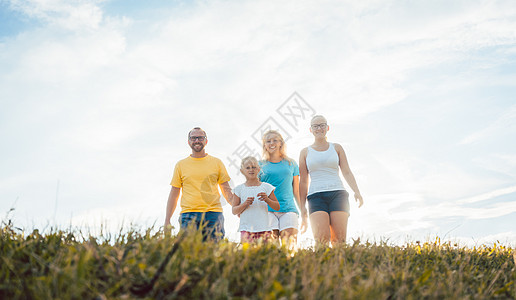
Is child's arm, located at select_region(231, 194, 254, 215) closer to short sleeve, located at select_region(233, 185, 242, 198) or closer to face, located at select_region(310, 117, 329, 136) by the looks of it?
short sleeve, located at select_region(233, 185, 242, 198)

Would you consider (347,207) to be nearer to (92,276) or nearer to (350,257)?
(350,257)

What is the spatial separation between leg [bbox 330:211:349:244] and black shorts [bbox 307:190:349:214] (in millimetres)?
99

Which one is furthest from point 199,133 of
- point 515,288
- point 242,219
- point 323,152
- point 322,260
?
point 515,288

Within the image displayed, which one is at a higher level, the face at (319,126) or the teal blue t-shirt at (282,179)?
the face at (319,126)

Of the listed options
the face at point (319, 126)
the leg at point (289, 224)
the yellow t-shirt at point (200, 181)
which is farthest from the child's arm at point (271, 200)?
the face at point (319, 126)

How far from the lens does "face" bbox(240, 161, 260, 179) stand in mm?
7754

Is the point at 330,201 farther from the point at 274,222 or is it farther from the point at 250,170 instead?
the point at 250,170

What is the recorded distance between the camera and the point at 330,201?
312 inches

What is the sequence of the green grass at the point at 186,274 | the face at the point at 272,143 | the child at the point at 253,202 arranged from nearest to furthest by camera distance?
the green grass at the point at 186,274
the child at the point at 253,202
the face at the point at 272,143

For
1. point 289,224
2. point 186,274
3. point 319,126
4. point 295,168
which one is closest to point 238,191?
point 289,224

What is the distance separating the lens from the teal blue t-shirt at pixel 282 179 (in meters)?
7.78

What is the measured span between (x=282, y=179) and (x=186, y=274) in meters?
4.16

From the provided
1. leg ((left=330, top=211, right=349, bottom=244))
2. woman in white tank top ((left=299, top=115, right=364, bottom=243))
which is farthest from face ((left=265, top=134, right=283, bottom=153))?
leg ((left=330, top=211, right=349, bottom=244))

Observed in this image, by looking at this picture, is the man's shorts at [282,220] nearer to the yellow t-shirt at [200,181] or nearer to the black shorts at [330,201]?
the black shorts at [330,201]
